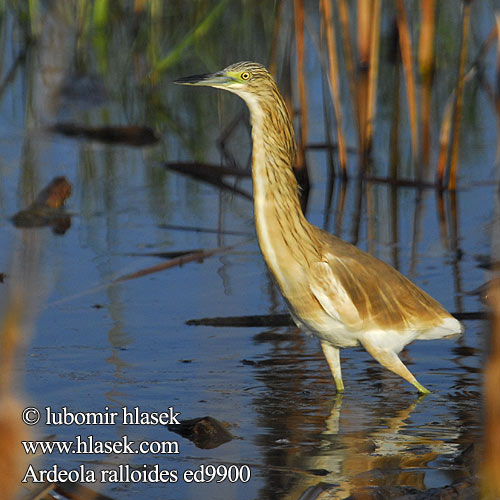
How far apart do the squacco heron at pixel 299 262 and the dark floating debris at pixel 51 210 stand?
249cm

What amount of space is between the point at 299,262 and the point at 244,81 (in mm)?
695

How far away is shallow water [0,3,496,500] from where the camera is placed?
341cm

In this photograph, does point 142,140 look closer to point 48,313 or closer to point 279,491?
point 48,313

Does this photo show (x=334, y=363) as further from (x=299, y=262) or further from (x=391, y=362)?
(x=299, y=262)

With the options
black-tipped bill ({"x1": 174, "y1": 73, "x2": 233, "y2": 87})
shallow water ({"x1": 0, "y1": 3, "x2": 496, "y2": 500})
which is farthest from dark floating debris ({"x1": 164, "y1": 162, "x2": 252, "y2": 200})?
black-tipped bill ({"x1": 174, "y1": 73, "x2": 233, "y2": 87})

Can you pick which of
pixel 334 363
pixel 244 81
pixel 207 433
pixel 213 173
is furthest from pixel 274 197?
pixel 213 173

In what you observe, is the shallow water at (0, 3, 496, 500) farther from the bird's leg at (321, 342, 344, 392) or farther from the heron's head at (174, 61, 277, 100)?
the heron's head at (174, 61, 277, 100)

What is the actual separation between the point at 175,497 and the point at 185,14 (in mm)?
10337

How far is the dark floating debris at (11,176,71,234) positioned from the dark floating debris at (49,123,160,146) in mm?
1834

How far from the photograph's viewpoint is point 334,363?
4.15 metres

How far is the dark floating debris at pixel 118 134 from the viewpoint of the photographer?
8.63 meters

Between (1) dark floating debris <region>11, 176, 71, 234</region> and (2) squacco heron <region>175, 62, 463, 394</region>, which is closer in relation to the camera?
(2) squacco heron <region>175, 62, 463, 394</region>

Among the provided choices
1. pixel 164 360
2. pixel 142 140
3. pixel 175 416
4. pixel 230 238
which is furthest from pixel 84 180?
pixel 175 416

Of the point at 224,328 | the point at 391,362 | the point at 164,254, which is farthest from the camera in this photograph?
the point at 164,254
